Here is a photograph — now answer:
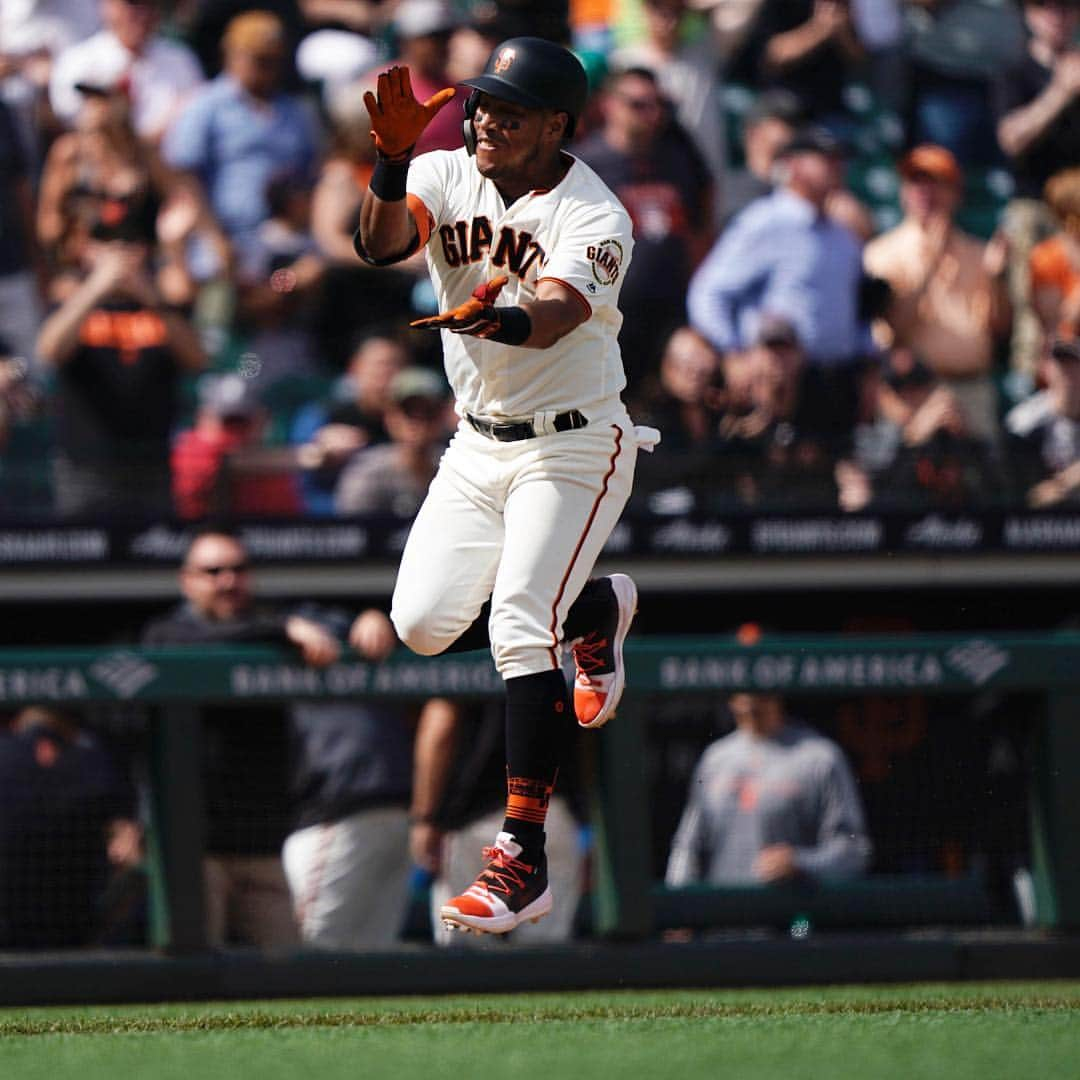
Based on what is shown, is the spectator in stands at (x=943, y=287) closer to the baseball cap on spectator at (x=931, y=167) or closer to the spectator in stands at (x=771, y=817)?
the baseball cap on spectator at (x=931, y=167)

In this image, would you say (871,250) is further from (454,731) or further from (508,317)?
(508,317)

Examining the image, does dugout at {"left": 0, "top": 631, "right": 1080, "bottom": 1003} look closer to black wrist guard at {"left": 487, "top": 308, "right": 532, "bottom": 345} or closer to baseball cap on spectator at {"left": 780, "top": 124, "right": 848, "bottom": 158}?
black wrist guard at {"left": 487, "top": 308, "right": 532, "bottom": 345}

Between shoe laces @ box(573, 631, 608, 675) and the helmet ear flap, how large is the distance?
1.20 m

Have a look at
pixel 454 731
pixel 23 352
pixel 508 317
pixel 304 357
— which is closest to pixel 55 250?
pixel 23 352

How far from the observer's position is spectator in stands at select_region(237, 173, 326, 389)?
825 cm

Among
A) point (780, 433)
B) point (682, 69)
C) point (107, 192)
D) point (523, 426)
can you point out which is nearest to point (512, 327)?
point (523, 426)

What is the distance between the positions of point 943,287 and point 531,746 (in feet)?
15.7

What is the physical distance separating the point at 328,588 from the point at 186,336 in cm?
132

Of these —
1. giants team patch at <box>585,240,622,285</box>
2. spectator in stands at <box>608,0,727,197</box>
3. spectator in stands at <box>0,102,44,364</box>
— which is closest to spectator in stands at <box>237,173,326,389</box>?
spectator in stands at <box>0,102,44,364</box>

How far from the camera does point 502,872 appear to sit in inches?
168

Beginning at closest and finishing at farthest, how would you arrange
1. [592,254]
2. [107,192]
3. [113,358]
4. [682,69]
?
[592,254], [113,358], [107,192], [682,69]

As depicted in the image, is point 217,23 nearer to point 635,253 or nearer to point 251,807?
point 635,253

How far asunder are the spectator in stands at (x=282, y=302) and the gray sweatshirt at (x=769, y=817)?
3.02 meters

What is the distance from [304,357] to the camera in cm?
826
